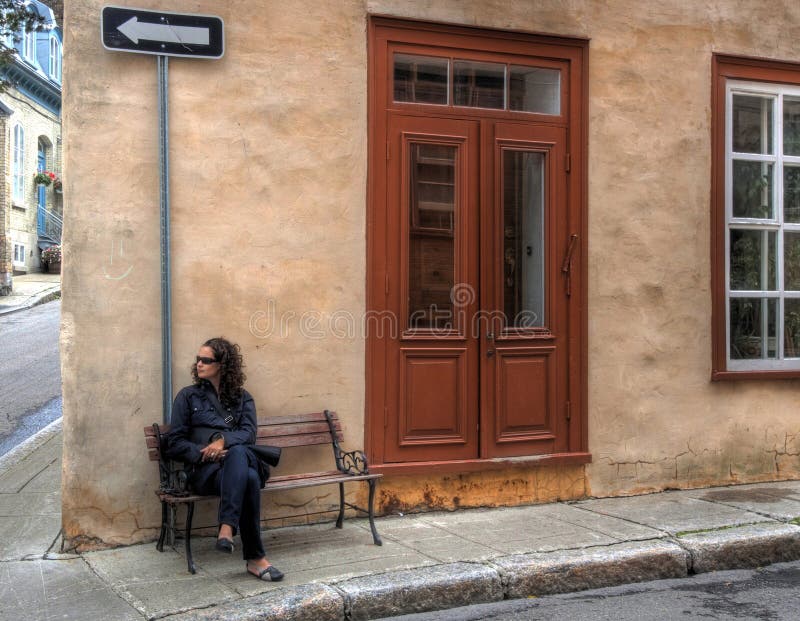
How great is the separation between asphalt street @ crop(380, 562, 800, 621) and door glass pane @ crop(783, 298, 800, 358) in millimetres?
2718

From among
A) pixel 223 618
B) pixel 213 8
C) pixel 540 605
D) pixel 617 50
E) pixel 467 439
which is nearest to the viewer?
pixel 223 618

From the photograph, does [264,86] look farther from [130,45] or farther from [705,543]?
[705,543]

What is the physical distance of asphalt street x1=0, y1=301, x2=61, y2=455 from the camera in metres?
10.0

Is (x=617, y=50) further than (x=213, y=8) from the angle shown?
Yes

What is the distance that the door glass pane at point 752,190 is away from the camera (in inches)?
291

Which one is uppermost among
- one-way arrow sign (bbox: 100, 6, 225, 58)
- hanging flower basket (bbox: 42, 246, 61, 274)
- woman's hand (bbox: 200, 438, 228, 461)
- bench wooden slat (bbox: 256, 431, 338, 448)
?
one-way arrow sign (bbox: 100, 6, 225, 58)

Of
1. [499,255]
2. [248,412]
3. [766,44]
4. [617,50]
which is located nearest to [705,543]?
[499,255]

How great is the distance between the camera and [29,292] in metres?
24.6

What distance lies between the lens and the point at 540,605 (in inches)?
189

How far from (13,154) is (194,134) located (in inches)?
952

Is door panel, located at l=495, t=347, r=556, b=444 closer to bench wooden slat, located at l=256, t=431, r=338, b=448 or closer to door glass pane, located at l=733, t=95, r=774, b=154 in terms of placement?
bench wooden slat, located at l=256, t=431, r=338, b=448

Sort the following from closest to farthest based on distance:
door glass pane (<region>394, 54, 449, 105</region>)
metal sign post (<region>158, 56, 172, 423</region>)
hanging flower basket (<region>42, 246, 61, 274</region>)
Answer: metal sign post (<region>158, 56, 172, 423</region>)
door glass pane (<region>394, 54, 449, 105</region>)
hanging flower basket (<region>42, 246, 61, 274</region>)

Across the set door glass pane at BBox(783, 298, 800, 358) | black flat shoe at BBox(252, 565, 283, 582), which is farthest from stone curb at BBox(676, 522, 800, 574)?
black flat shoe at BBox(252, 565, 283, 582)

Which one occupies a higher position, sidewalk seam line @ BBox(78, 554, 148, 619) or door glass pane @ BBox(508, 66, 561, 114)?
door glass pane @ BBox(508, 66, 561, 114)
